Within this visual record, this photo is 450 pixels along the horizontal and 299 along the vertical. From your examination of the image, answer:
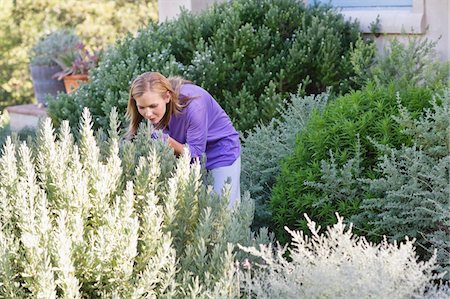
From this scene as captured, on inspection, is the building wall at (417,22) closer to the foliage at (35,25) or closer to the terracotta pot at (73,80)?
the terracotta pot at (73,80)

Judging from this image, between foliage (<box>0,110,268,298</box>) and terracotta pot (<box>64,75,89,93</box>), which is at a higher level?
foliage (<box>0,110,268,298</box>)

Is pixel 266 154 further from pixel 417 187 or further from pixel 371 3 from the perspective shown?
pixel 371 3

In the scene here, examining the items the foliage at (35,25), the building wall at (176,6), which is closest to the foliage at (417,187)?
the building wall at (176,6)

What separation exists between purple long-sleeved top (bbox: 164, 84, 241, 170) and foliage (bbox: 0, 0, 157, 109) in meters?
11.5

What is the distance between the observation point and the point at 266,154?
5.57m

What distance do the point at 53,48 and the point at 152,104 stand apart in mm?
6995

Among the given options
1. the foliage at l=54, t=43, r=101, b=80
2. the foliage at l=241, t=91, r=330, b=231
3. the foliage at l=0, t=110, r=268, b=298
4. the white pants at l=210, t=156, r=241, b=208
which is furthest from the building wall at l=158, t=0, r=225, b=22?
the foliage at l=0, t=110, r=268, b=298

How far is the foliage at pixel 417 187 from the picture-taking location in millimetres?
4375

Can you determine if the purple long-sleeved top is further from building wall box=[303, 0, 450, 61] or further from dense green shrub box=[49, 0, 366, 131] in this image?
building wall box=[303, 0, 450, 61]

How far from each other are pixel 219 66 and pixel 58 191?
3744 millimetres

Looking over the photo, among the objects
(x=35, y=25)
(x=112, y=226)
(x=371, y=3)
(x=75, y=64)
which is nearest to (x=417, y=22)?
(x=371, y=3)

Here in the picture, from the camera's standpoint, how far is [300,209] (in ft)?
15.9

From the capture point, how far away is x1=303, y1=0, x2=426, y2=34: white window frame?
6.99 m

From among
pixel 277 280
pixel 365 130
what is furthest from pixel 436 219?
pixel 277 280
